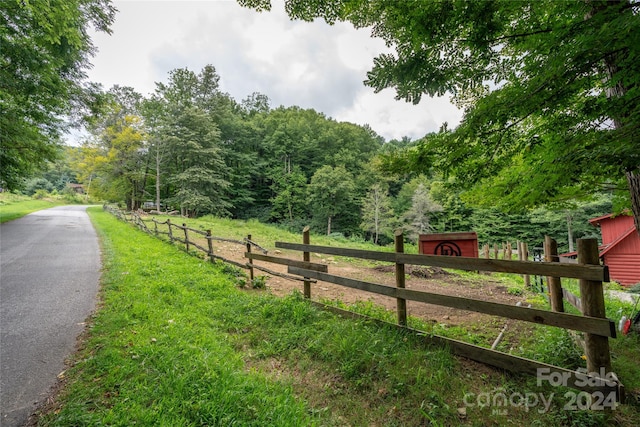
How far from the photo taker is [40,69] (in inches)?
276

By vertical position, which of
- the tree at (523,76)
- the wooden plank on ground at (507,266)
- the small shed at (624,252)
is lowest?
the small shed at (624,252)

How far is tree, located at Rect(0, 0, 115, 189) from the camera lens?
4.85 meters

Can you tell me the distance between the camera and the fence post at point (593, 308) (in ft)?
7.55

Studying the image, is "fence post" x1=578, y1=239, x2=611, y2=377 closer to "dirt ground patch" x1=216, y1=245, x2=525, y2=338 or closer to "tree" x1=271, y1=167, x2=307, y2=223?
"dirt ground patch" x1=216, y1=245, x2=525, y2=338

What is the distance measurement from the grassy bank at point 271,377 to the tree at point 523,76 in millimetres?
2126

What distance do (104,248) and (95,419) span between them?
9.67 metres

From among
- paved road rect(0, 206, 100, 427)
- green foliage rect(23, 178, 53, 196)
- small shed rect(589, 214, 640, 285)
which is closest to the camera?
paved road rect(0, 206, 100, 427)

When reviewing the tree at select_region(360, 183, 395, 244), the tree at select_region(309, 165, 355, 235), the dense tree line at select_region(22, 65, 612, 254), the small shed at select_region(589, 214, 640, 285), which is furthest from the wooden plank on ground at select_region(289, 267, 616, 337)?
the tree at select_region(360, 183, 395, 244)

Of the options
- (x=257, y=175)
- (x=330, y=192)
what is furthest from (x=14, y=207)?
(x=330, y=192)

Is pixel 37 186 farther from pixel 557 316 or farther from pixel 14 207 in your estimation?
pixel 557 316

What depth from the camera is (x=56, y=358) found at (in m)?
3.20

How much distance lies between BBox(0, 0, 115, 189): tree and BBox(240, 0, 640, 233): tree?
156 inches

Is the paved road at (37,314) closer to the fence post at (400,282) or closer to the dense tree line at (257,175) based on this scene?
the fence post at (400,282)

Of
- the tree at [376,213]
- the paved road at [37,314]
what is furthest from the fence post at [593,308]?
the tree at [376,213]
